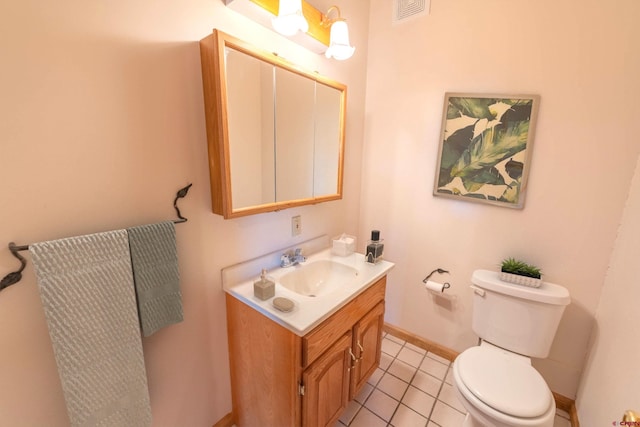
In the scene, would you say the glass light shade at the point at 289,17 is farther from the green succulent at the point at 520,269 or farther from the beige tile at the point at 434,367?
the beige tile at the point at 434,367

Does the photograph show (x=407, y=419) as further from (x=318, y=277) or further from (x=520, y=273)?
(x=520, y=273)

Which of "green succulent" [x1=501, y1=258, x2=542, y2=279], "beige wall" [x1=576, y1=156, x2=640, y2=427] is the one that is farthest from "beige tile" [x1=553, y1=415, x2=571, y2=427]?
"green succulent" [x1=501, y1=258, x2=542, y2=279]

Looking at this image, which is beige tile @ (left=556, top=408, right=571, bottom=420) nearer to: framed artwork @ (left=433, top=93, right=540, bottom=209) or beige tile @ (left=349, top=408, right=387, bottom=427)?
beige tile @ (left=349, top=408, right=387, bottom=427)

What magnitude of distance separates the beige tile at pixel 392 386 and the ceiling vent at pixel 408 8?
94.4 inches

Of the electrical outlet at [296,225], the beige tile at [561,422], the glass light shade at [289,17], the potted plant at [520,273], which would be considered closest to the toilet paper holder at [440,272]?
the potted plant at [520,273]

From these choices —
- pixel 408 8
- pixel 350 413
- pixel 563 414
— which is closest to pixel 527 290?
pixel 563 414

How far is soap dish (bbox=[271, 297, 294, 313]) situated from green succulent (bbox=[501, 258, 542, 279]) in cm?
125

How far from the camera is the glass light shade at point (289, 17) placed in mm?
1059

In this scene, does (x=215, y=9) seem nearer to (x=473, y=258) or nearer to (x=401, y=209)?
(x=401, y=209)

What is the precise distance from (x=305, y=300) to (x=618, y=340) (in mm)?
1360

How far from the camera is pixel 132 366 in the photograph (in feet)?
2.94

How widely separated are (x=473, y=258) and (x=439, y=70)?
123 centimetres

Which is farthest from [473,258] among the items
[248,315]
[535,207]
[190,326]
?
[190,326]

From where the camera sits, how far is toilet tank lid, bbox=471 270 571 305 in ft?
4.30
